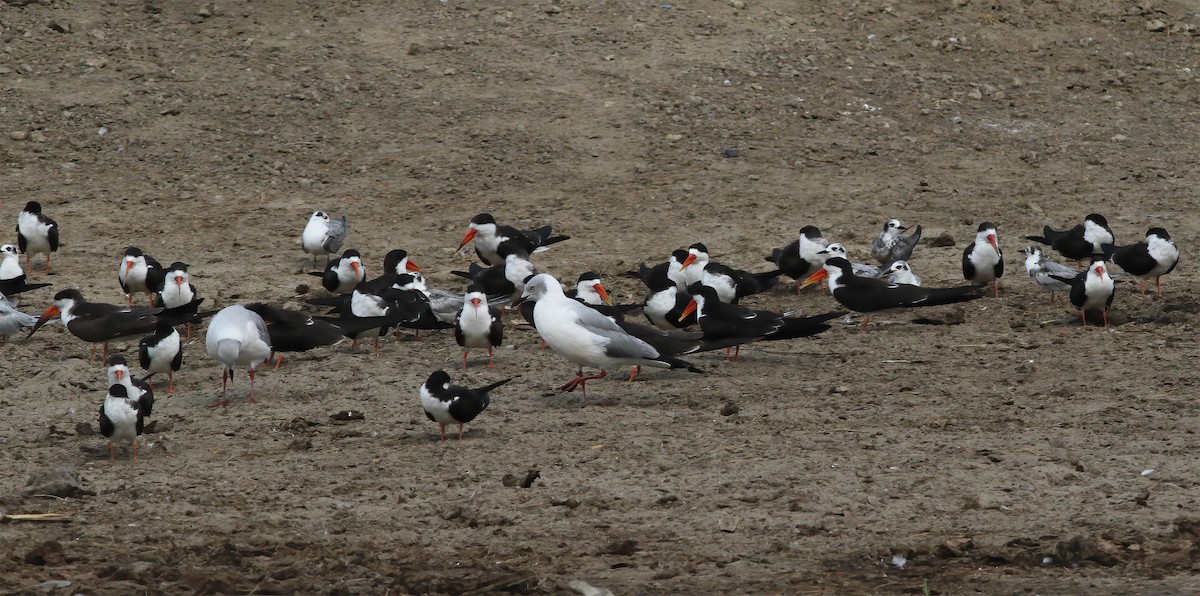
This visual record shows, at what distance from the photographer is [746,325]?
37.7 feet

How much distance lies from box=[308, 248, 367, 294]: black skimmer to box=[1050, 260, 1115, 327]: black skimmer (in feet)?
20.1

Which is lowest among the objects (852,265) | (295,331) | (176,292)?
(295,331)

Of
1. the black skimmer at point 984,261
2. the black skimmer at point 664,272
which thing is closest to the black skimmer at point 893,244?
the black skimmer at point 984,261

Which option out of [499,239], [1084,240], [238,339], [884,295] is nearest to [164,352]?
[238,339]

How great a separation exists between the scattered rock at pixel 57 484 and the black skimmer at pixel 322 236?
20.1 feet

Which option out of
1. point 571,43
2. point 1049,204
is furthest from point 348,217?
point 1049,204

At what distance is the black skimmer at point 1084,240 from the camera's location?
46.0ft

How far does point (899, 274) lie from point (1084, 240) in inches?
75.8

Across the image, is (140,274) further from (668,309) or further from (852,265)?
(852,265)

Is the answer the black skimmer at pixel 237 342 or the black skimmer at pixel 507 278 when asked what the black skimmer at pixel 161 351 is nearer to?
the black skimmer at pixel 237 342

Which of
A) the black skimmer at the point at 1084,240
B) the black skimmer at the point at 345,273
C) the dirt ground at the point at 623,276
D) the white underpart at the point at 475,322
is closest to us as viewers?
the dirt ground at the point at 623,276

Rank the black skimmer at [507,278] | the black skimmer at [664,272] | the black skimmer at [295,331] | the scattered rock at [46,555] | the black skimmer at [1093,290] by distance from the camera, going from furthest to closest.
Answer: the black skimmer at [507,278], the black skimmer at [664,272], the black skimmer at [1093,290], the black skimmer at [295,331], the scattered rock at [46,555]

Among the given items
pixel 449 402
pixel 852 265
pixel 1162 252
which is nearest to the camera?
pixel 449 402

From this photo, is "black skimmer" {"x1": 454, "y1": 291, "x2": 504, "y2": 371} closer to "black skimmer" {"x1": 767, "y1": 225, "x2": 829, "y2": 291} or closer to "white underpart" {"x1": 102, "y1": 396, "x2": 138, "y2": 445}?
"white underpart" {"x1": 102, "y1": 396, "x2": 138, "y2": 445}
